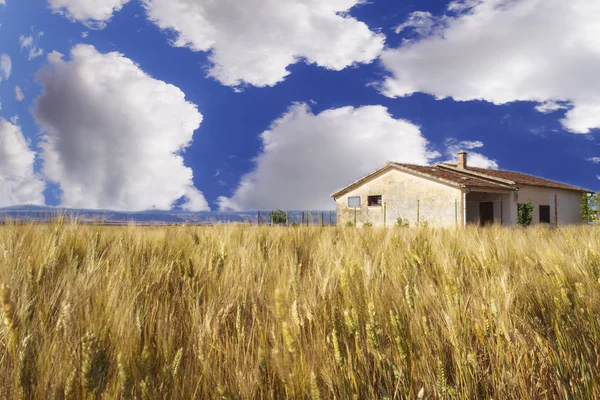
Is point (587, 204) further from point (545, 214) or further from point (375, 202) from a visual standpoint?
point (375, 202)

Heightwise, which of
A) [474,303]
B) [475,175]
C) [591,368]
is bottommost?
[591,368]

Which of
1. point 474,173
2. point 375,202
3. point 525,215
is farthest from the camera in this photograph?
point 375,202

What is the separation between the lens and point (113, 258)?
2479mm

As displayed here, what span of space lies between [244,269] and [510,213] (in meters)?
24.4

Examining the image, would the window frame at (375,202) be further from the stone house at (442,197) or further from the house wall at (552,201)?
the house wall at (552,201)

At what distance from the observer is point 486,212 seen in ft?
80.8

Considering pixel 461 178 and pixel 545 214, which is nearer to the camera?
→ pixel 461 178

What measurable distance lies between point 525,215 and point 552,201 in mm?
6547

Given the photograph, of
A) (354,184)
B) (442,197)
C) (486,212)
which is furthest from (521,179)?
(354,184)

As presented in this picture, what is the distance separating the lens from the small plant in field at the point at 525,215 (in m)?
23.0

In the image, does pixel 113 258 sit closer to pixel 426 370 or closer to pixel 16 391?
pixel 16 391

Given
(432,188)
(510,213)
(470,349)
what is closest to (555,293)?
(470,349)

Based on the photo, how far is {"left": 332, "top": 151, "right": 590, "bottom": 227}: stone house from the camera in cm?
2153

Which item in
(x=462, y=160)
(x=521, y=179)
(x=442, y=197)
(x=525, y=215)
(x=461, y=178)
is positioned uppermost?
(x=462, y=160)
